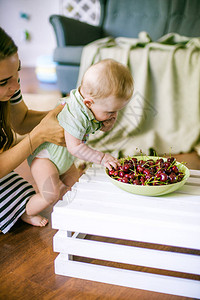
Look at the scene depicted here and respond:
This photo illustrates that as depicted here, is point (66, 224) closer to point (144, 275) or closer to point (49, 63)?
point (144, 275)

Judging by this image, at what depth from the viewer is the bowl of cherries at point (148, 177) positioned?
0.78 meters

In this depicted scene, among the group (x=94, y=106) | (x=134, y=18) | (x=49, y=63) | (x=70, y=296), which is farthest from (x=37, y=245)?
(x=49, y=63)

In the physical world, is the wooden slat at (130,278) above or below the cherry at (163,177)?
below

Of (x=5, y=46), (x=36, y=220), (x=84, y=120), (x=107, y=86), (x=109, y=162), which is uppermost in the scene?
(x=5, y=46)

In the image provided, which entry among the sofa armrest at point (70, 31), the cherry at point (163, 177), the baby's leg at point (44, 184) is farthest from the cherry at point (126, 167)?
the sofa armrest at point (70, 31)

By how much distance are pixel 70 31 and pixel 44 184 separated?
5.14ft

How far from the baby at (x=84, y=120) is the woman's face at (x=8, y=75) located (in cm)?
19

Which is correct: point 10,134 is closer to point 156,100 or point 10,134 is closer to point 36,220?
point 36,220

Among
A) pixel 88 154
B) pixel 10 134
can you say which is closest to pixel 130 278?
pixel 88 154

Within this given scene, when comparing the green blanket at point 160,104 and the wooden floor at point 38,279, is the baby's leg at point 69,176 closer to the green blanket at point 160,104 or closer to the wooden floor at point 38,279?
the wooden floor at point 38,279

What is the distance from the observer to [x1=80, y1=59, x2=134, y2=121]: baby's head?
2.83 feet

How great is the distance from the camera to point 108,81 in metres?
0.86

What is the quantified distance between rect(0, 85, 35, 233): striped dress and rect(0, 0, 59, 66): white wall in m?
4.80

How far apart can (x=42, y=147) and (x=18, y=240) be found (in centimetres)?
33
